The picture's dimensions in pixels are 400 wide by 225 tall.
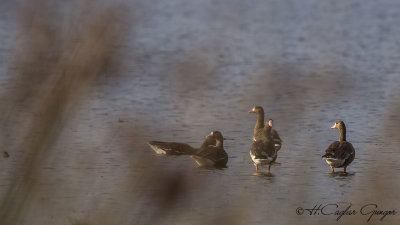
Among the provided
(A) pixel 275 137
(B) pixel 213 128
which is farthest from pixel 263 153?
(B) pixel 213 128

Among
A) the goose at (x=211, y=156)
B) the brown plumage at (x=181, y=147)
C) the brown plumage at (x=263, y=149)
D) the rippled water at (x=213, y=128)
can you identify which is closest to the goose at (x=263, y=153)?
the brown plumage at (x=263, y=149)

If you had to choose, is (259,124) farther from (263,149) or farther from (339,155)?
(339,155)

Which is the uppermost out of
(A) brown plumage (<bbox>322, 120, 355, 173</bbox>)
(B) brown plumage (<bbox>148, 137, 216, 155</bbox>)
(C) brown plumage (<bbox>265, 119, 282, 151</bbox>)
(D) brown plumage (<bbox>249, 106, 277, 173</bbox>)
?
(A) brown plumage (<bbox>322, 120, 355, 173</bbox>)

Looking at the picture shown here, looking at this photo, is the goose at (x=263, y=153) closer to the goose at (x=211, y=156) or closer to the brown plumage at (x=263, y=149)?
the brown plumage at (x=263, y=149)

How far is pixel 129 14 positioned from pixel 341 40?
59.5 ft

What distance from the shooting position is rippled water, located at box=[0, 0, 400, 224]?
4.50 m

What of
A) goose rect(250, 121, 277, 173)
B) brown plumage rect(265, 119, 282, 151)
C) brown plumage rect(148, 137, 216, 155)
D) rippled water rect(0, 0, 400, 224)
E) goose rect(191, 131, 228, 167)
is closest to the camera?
rippled water rect(0, 0, 400, 224)

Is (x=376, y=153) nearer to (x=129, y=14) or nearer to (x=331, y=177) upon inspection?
(x=331, y=177)

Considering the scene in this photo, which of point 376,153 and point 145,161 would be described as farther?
point 376,153

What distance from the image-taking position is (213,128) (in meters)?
11.6

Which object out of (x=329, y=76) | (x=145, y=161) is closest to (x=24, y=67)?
(x=145, y=161)

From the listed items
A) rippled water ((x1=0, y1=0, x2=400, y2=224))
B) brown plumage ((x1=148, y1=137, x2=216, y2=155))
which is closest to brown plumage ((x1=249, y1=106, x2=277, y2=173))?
rippled water ((x1=0, y1=0, x2=400, y2=224))

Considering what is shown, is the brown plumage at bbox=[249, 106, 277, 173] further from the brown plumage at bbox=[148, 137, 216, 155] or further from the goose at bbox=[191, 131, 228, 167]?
the brown plumage at bbox=[148, 137, 216, 155]

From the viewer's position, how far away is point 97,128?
1127 centimetres
